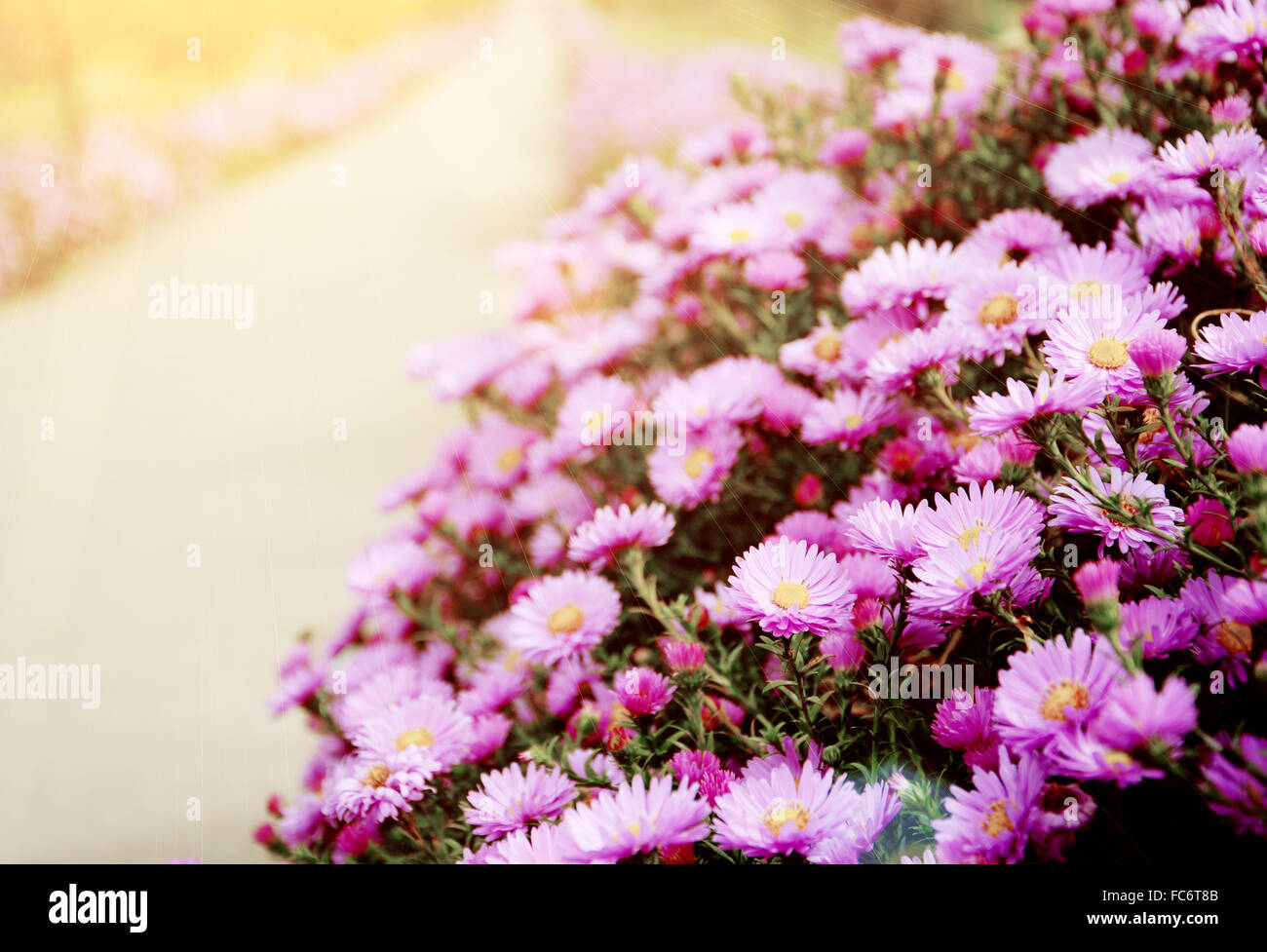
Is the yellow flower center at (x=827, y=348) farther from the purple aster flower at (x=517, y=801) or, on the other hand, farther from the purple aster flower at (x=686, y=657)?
the purple aster flower at (x=517, y=801)

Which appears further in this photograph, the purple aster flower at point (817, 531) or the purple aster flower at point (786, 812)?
the purple aster flower at point (817, 531)

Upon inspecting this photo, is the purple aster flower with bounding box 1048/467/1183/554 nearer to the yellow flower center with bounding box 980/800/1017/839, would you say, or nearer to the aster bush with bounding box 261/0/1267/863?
the aster bush with bounding box 261/0/1267/863

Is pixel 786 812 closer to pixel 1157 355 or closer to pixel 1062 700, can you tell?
pixel 1062 700

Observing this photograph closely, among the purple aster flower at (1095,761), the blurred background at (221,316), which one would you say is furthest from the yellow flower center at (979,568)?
the blurred background at (221,316)

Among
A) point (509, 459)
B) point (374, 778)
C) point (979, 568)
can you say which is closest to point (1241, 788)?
point (979, 568)

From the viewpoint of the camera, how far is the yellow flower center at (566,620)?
2.38 feet

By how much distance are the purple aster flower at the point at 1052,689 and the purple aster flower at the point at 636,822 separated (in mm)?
210

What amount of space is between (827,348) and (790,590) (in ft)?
1.12

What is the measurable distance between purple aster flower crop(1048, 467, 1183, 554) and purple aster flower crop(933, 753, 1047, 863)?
0.16m
